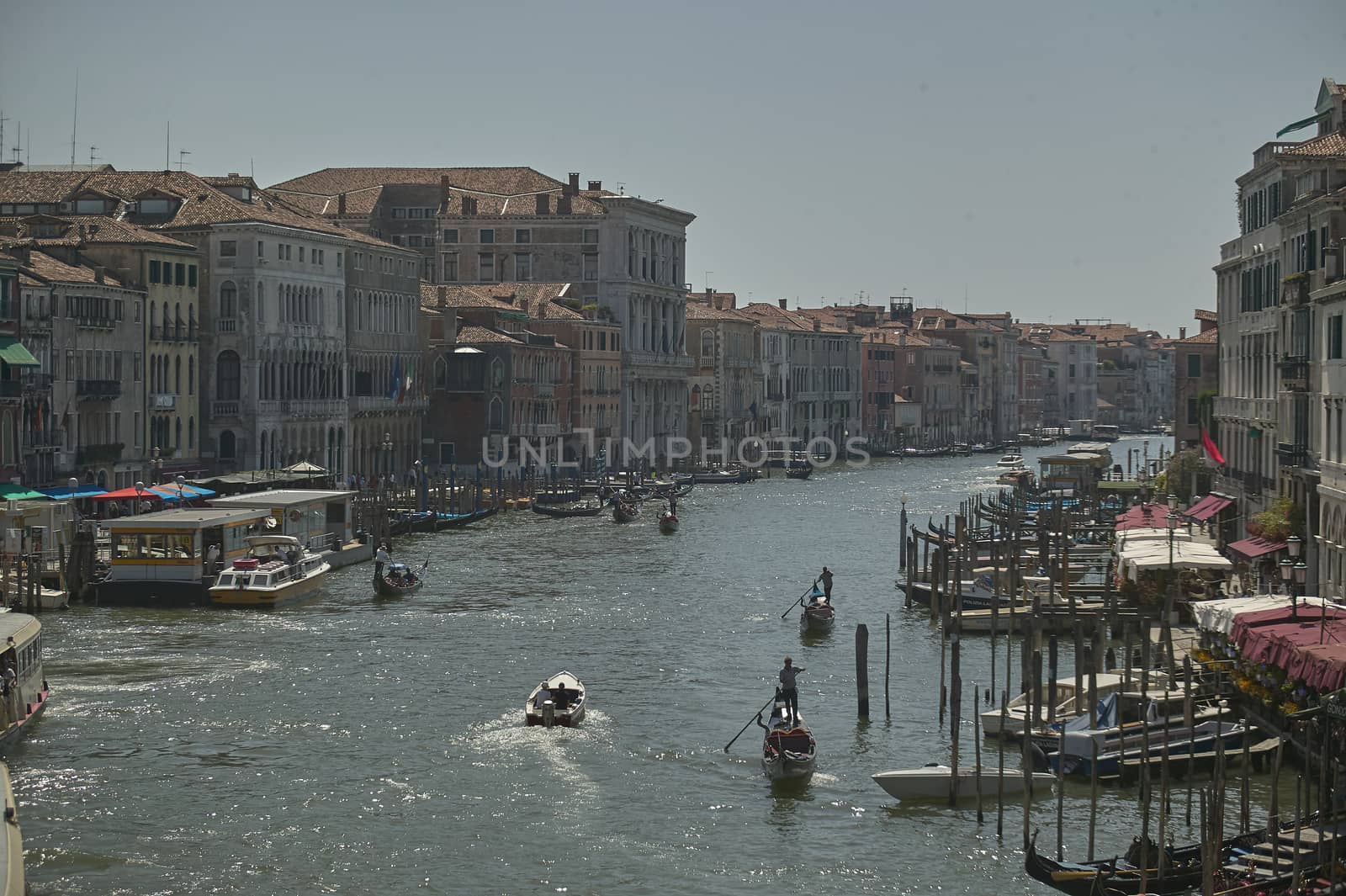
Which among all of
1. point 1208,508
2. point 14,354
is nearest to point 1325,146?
point 1208,508

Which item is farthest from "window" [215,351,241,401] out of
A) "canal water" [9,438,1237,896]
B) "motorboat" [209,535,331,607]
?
"canal water" [9,438,1237,896]

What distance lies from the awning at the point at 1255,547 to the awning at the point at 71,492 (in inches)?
877

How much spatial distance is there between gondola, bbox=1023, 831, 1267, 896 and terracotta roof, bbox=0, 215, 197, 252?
3901cm

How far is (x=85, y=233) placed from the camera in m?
53.6

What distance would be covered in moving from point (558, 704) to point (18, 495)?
1728 centimetres

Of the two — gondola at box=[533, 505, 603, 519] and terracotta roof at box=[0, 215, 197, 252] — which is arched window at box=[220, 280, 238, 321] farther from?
gondola at box=[533, 505, 603, 519]

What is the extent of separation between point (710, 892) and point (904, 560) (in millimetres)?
26677

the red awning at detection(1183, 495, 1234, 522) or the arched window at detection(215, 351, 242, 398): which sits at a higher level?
the arched window at detection(215, 351, 242, 398)

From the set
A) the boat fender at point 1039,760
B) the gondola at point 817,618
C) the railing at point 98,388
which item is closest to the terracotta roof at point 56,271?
the railing at point 98,388

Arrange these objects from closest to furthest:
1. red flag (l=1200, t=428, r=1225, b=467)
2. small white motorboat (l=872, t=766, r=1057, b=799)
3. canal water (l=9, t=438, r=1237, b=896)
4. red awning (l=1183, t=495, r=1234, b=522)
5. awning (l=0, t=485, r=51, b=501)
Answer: canal water (l=9, t=438, r=1237, b=896) → small white motorboat (l=872, t=766, r=1057, b=799) → red awning (l=1183, t=495, r=1234, b=522) → red flag (l=1200, t=428, r=1225, b=467) → awning (l=0, t=485, r=51, b=501)

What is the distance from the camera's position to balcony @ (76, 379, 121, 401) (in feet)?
164

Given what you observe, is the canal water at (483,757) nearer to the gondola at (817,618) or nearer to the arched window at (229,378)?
the gondola at (817,618)

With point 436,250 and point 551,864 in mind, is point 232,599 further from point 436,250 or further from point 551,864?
point 436,250

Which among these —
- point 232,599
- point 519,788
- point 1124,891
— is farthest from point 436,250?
point 1124,891
